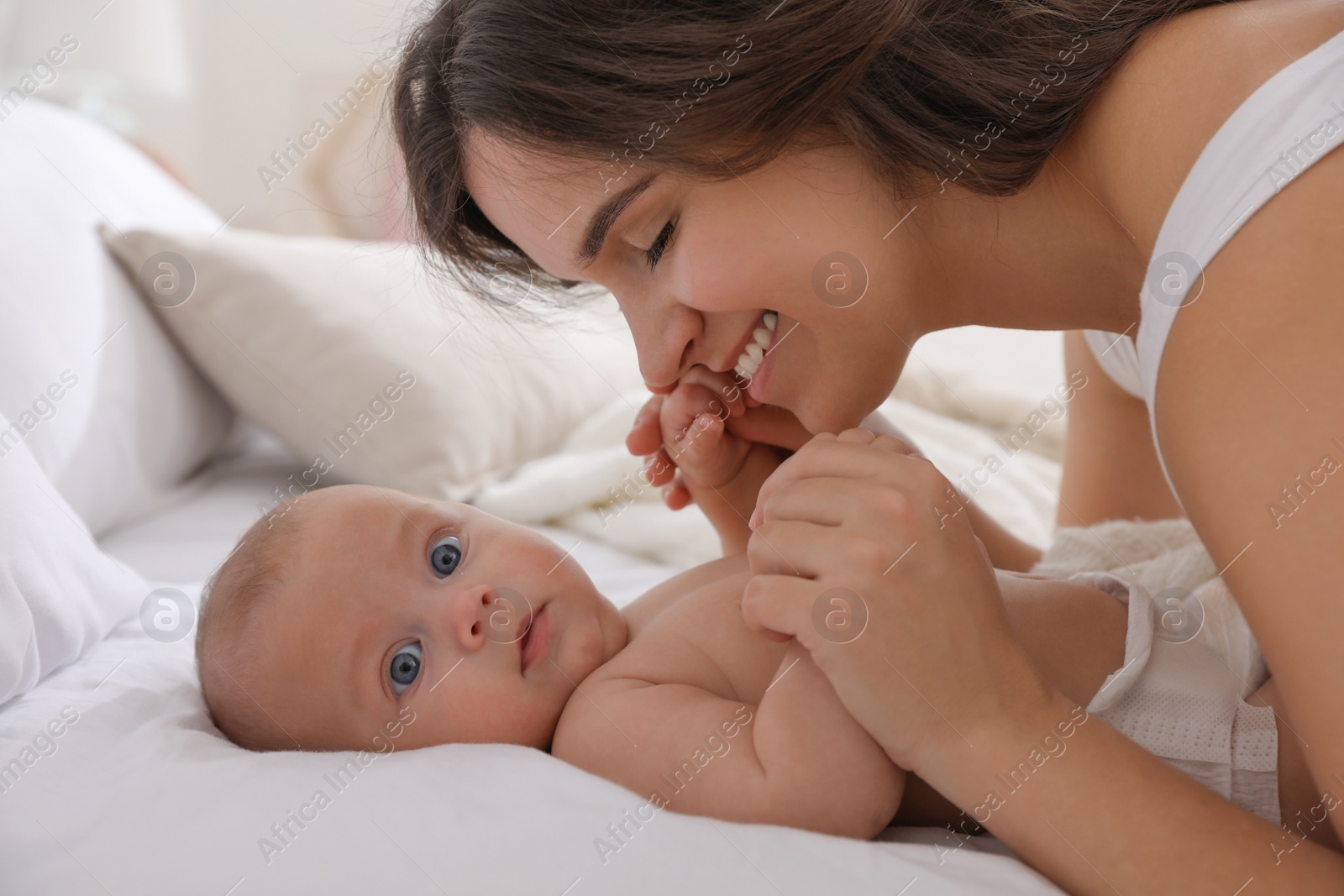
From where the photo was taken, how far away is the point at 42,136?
5.49 ft

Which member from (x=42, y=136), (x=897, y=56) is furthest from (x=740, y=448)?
(x=42, y=136)

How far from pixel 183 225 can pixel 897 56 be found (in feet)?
5.16

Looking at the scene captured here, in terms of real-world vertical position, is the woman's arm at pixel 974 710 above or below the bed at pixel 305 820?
above

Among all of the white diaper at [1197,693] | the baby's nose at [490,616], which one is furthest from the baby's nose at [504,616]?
the white diaper at [1197,693]

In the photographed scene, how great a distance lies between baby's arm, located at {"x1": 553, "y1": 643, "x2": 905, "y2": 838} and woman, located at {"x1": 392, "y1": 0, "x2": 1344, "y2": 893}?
4 centimetres

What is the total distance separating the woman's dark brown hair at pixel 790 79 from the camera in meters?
0.86

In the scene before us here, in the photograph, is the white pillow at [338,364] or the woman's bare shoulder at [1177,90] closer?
the woman's bare shoulder at [1177,90]

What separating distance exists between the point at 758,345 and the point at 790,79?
26cm

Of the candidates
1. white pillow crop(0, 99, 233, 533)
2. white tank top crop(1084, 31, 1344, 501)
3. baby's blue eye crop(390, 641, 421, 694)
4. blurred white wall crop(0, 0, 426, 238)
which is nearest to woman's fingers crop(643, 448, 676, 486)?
baby's blue eye crop(390, 641, 421, 694)

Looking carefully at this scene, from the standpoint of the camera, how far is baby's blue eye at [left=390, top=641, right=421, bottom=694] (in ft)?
3.19

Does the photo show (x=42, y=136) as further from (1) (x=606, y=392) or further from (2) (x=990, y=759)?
(2) (x=990, y=759)

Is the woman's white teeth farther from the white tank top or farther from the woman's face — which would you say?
the white tank top

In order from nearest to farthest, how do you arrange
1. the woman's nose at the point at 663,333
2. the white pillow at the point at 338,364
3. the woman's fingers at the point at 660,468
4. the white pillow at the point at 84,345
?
the woman's nose at the point at 663,333 → the woman's fingers at the point at 660,468 → the white pillow at the point at 84,345 → the white pillow at the point at 338,364

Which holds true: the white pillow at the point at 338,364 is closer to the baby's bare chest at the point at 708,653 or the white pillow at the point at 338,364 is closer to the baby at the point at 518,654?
the baby at the point at 518,654
